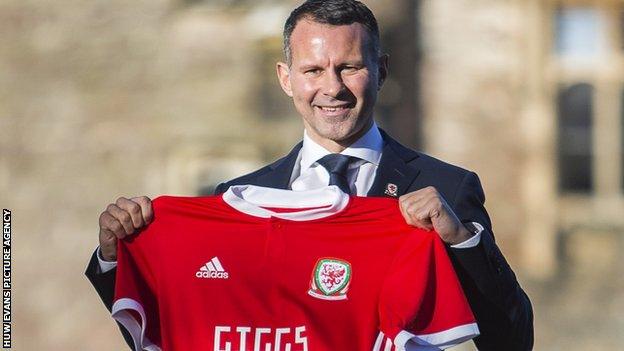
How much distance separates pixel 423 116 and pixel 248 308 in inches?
269

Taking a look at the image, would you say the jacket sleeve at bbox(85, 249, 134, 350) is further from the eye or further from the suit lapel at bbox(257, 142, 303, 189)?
the eye

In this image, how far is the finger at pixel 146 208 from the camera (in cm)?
351

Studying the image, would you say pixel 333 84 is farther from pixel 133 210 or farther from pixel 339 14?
pixel 133 210

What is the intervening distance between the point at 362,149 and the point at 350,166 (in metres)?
0.08

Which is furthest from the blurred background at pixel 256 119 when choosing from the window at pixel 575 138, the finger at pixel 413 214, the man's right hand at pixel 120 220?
the finger at pixel 413 214

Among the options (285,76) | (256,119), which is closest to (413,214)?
(285,76)

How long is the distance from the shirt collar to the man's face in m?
0.06

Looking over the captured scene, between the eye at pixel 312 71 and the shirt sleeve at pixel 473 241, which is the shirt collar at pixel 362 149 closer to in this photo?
the eye at pixel 312 71

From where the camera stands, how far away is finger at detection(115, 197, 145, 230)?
3439 millimetres

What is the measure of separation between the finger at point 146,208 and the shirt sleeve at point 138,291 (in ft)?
0.08

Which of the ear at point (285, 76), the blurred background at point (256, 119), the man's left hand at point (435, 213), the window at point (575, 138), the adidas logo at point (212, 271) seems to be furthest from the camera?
the window at point (575, 138)

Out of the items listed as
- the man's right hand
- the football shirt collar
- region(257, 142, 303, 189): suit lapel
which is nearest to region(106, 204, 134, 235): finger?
the man's right hand

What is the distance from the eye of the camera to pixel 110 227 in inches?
134

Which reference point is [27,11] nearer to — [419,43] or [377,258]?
[419,43]
